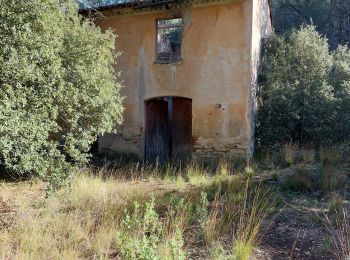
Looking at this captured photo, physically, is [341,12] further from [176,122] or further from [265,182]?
[265,182]

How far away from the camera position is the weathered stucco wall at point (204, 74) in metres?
11.2

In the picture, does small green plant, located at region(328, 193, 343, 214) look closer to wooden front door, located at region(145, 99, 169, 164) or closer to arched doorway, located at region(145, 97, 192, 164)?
arched doorway, located at region(145, 97, 192, 164)

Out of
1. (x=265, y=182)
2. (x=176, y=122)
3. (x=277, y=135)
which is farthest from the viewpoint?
(x=176, y=122)

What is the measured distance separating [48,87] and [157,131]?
22.5 ft

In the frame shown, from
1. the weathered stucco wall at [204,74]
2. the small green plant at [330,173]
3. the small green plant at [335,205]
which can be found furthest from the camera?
the weathered stucco wall at [204,74]

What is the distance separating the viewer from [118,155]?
12.7 metres

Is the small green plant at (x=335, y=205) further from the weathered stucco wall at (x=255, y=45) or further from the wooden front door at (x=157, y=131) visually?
the wooden front door at (x=157, y=131)

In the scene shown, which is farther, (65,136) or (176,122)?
(176,122)

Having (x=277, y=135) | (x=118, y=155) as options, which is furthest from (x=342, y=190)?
(x=118, y=155)

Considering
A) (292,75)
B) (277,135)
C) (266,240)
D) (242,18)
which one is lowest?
A: (266,240)

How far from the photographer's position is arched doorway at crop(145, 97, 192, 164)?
12.8 metres

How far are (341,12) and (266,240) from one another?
15131 millimetres

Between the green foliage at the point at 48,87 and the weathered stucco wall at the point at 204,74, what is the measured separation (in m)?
3.83

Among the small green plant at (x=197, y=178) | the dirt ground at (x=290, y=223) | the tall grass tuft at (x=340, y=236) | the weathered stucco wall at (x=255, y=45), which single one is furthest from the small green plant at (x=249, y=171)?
the tall grass tuft at (x=340, y=236)
